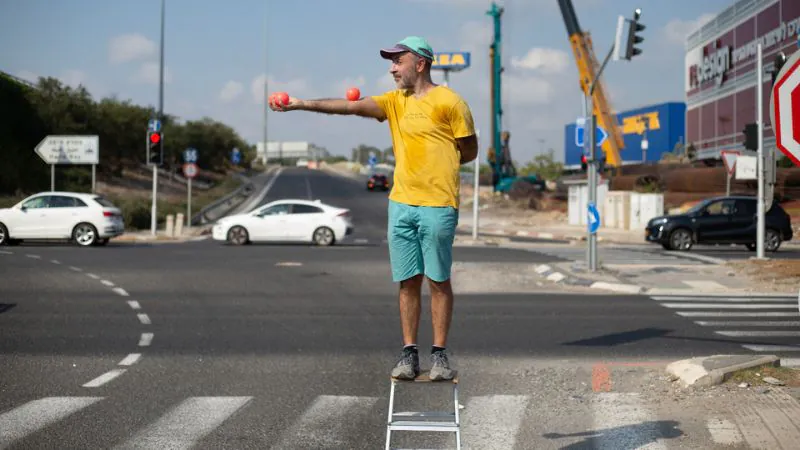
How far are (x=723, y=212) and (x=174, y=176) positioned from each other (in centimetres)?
5939

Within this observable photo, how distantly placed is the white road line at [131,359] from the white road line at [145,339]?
2.14ft

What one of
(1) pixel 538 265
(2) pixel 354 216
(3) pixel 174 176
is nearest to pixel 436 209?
(1) pixel 538 265

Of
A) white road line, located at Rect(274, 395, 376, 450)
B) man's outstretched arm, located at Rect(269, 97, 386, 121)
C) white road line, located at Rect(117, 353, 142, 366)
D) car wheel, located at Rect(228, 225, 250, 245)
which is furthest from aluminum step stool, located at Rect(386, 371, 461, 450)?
car wheel, located at Rect(228, 225, 250, 245)

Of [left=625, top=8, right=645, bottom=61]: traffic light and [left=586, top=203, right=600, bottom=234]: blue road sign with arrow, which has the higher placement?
[left=625, top=8, right=645, bottom=61]: traffic light

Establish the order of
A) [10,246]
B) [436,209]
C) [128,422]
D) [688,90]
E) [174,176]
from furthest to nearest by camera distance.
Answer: [174,176] < [688,90] < [10,246] < [128,422] < [436,209]

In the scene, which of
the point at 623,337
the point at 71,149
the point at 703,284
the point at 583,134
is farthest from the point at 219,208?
the point at 623,337

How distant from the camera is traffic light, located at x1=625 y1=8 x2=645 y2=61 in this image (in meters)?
18.9

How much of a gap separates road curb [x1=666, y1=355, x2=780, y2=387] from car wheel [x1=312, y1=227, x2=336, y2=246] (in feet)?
75.1

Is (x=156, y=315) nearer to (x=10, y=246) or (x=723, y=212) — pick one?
(x=10, y=246)

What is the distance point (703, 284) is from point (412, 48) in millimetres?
13855

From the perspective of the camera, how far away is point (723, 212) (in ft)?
94.5

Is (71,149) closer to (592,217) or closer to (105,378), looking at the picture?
(592,217)

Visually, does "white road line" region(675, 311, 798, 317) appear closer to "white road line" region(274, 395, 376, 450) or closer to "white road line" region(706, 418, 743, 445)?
"white road line" region(706, 418, 743, 445)

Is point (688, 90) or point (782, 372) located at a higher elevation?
point (688, 90)
